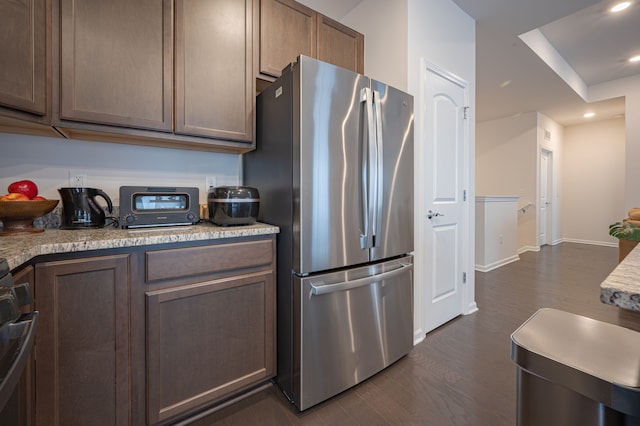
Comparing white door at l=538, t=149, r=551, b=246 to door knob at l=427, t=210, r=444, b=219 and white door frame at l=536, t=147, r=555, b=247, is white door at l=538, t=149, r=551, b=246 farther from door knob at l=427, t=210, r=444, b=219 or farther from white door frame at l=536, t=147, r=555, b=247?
door knob at l=427, t=210, r=444, b=219


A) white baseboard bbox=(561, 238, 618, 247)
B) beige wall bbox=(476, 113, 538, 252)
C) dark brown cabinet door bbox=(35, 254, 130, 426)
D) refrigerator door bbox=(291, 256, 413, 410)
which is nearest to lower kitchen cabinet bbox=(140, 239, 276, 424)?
dark brown cabinet door bbox=(35, 254, 130, 426)

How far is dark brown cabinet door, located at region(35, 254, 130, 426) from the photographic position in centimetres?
103

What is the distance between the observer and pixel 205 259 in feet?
4.43

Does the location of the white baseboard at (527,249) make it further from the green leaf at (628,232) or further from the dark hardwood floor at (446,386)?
the dark hardwood floor at (446,386)

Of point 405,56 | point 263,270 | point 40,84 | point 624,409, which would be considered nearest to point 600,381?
point 624,409

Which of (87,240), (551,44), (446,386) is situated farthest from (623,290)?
(551,44)

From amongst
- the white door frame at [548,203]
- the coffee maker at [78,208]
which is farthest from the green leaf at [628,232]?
the coffee maker at [78,208]

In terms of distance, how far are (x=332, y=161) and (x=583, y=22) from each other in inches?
151

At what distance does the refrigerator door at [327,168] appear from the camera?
4.68 ft

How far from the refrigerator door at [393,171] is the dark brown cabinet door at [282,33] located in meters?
0.69

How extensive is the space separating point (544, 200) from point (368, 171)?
253 inches

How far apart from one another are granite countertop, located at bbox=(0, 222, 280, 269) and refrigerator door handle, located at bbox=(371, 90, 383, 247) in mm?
716

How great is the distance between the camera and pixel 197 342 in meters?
1.35

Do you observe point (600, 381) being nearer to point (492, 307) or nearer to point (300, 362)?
point (300, 362)
